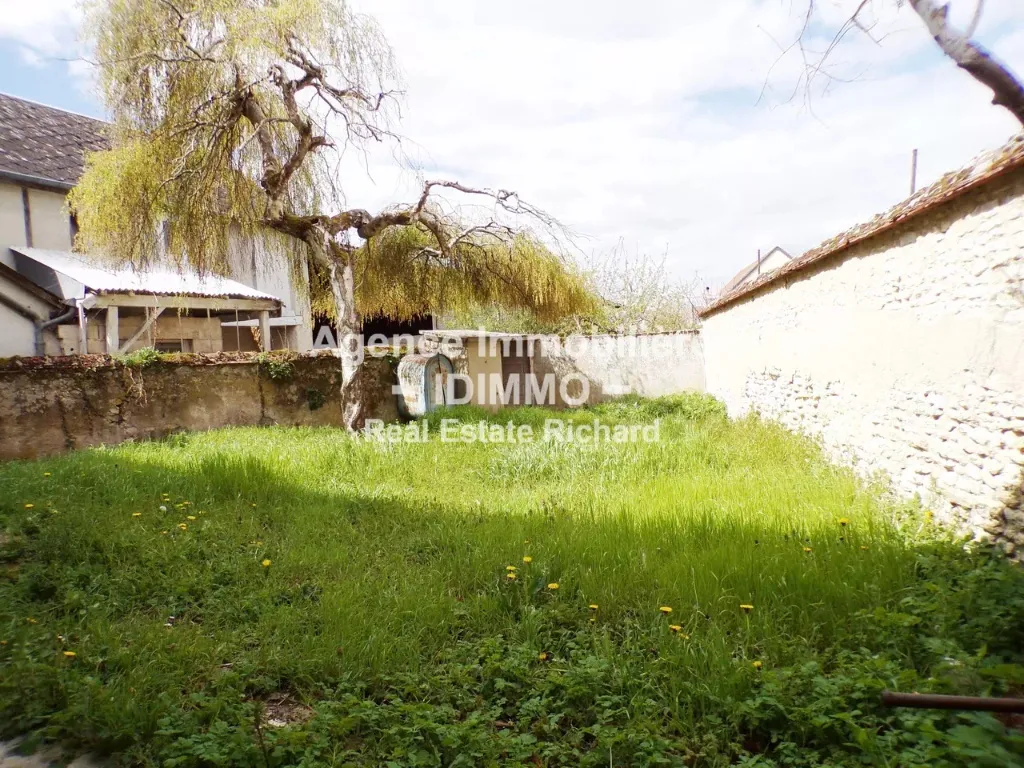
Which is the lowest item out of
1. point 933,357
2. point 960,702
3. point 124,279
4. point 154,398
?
point 960,702

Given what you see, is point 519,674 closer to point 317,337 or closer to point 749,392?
point 749,392

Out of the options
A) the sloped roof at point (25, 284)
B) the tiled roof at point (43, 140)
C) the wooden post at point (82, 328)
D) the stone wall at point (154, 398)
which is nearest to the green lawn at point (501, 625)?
the stone wall at point (154, 398)

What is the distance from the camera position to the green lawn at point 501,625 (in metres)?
2.15

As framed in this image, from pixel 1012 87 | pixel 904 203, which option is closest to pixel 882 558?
pixel 1012 87

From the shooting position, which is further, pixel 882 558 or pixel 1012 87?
pixel 882 558

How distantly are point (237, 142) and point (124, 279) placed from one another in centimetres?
475

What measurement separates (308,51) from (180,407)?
5544 mm

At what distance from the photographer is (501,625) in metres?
3.13

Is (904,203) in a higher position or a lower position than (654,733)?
higher

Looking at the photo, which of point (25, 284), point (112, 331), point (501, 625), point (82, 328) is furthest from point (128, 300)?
point (501, 625)

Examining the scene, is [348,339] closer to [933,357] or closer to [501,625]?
[501,625]

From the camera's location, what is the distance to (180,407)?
9.04 m

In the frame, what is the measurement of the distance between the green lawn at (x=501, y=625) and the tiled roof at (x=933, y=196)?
2.17m

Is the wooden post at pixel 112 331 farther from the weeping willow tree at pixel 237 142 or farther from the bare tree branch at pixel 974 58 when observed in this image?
the bare tree branch at pixel 974 58
